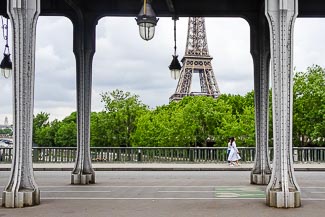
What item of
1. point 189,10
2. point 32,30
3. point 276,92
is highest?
point 189,10

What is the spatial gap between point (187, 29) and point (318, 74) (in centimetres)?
3700

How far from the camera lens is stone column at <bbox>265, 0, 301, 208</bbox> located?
468 inches

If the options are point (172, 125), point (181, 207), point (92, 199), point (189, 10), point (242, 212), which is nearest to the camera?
point (242, 212)

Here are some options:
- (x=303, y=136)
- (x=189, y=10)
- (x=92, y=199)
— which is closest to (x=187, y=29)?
(x=303, y=136)

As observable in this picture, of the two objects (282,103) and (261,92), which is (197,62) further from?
(282,103)

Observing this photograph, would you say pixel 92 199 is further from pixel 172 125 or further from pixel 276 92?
pixel 172 125

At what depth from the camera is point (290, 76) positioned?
12.2 meters

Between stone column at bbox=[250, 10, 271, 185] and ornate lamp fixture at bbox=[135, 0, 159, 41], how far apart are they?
25.0 ft

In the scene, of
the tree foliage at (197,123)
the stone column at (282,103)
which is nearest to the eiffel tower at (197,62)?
the tree foliage at (197,123)

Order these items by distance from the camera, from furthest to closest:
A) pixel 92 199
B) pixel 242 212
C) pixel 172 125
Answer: pixel 172 125 < pixel 92 199 < pixel 242 212

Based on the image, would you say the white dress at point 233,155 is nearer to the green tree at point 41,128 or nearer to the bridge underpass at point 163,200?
the bridge underpass at point 163,200

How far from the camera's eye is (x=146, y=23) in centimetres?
1062

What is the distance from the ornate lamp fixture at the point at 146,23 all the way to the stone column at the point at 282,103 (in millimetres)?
3368

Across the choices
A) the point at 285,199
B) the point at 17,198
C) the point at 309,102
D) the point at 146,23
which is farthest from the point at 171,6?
the point at 309,102
